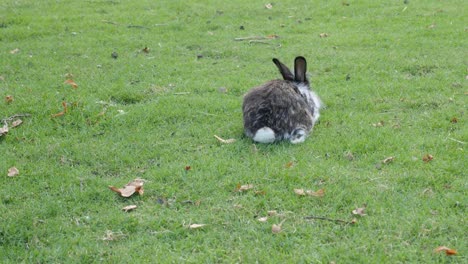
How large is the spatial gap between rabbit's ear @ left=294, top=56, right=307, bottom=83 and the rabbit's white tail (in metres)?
1.24

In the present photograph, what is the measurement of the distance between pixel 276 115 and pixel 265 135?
28 centimetres

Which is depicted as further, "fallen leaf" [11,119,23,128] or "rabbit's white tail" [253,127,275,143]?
"fallen leaf" [11,119,23,128]

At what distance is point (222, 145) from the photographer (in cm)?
674

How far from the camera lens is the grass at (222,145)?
488cm

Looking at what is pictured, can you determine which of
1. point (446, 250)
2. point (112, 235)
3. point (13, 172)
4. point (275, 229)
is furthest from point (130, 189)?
point (446, 250)

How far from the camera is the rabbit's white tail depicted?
6523 mm

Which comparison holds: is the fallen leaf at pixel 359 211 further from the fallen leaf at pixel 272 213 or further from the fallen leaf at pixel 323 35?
the fallen leaf at pixel 323 35

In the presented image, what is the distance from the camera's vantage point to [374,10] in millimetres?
12875

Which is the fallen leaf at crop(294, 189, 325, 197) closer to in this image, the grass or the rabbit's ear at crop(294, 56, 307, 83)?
the grass

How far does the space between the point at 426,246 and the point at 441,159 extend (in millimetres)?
1680

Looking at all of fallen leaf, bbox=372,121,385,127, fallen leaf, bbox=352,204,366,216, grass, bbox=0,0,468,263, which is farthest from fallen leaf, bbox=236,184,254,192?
fallen leaf, bbox=372,121,385,127

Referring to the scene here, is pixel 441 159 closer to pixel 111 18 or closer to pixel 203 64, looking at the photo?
pixel 203 64

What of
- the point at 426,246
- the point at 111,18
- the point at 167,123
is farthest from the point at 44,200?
the point at 111,18

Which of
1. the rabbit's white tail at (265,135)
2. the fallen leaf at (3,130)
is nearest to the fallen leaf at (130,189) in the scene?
the rabbit's white tail at (265,135)
